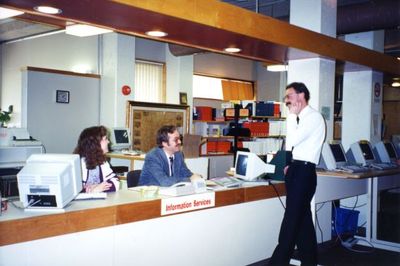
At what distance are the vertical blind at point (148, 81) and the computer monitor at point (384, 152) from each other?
5092 millimetres

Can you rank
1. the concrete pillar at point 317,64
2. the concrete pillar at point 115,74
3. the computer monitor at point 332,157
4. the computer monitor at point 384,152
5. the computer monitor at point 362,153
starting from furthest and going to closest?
the concrete pillar at point 115,74, the computer monitor at point 384,152, the computer monitor at point 362,153, the concrete pillar at point 317,64, the computer monitor at point 332,157

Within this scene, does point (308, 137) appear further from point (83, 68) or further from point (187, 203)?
point (83, 68)

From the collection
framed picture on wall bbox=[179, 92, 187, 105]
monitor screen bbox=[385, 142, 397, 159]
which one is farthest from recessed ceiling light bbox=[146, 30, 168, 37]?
framed picture on wall bbox=[179, 92, 187, 105]

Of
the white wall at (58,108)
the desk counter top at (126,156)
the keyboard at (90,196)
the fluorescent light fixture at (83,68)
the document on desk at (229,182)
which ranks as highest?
the fluorescent light fixture at (83,68)

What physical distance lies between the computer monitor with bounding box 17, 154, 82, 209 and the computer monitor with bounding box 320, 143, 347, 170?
3.23 m

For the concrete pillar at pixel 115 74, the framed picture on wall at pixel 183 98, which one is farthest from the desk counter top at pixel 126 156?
the framed picture on wall at pixel 183 98

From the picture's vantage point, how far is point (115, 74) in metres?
8.55

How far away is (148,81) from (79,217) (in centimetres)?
708

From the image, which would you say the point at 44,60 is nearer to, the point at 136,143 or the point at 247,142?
the point at 136,143

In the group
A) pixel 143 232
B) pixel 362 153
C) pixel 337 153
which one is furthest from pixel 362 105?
pixel 143 232

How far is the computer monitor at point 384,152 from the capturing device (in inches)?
244

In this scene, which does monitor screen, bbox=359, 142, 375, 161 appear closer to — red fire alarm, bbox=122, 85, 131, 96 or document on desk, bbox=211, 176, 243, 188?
document on desk, bbox=211, 176, 243, 188

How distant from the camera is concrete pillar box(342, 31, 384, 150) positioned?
6.65 metres

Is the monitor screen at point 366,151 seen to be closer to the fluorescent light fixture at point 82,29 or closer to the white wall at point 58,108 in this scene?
the fluorescent light fixture at point 82,29
